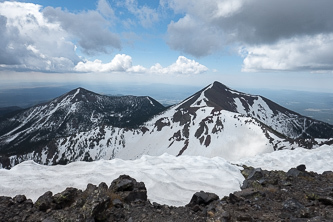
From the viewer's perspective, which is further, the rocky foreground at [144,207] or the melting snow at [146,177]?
the melting snow at [146,177]

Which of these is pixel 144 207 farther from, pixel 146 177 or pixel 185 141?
pixel 185 141

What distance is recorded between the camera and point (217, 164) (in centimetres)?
2420

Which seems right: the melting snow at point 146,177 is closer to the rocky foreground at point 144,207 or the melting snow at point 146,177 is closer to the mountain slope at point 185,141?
the rocky foreground at point 144,207

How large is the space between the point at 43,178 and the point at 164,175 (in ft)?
38.4

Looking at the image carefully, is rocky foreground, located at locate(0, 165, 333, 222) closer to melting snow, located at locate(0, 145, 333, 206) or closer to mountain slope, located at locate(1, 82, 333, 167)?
melting snow, located at locate(0, 145, 333, 206)

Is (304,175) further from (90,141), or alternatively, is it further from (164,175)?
(90,141)

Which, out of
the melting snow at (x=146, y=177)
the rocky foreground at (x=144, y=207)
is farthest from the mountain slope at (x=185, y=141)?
the rocky foreground at (x=144, y=207)

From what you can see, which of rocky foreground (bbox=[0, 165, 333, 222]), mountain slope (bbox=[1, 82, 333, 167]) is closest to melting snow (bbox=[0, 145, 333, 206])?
rocky foreground (bbox=[0, 165, 333, 222])

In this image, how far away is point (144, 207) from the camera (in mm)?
10062

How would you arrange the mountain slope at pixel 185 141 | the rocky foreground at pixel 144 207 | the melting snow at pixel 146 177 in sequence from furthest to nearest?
the mountain slope at pixel 185 141
the melting snow at pixel 146 177
the rocky foreground at pixel 144 207

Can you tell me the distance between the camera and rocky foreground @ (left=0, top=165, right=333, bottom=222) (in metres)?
8.58

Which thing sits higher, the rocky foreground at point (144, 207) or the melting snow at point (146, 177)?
the rocky foreground at point (144, 207)

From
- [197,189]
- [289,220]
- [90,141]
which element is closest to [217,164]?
[197,189]

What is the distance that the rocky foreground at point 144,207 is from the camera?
8578 mm
